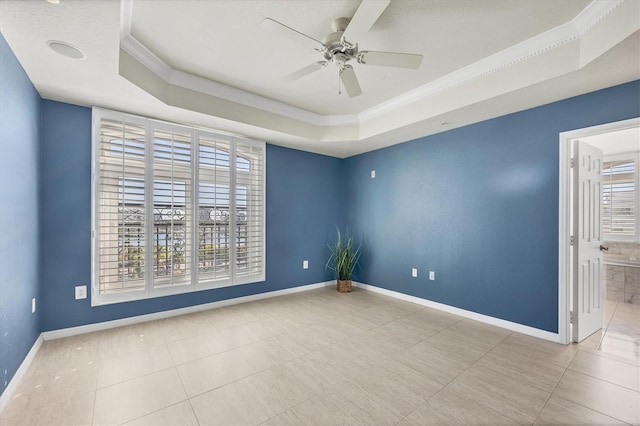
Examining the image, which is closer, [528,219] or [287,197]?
[528,219]

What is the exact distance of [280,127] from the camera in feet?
12.1

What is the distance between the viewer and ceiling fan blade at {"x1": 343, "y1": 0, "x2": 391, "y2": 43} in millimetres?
1605

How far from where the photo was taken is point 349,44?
2.10 metres

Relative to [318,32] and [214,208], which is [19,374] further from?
[318,32]

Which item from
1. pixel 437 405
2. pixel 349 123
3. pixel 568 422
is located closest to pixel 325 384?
pixel 437 405

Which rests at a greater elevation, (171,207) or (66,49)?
(66,49)

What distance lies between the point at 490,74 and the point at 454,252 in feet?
6.86

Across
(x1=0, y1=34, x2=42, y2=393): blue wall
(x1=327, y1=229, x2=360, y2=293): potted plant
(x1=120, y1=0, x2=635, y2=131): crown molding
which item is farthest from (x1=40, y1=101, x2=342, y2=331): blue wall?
(x1=327, y1=229, x2=360, y2=293): potted plant

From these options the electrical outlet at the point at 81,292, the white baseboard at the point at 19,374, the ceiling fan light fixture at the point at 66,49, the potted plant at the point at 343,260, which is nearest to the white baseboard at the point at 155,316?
the white baseboard at the point at 19,374

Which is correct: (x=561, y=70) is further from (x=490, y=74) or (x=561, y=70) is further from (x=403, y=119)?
(x=403, y=119)

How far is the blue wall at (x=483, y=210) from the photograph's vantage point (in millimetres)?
2785

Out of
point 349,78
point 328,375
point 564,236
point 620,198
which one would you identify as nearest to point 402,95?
point 349,78

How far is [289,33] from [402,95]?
1.94 meters

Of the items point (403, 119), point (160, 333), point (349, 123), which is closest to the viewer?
point (160, 333)
